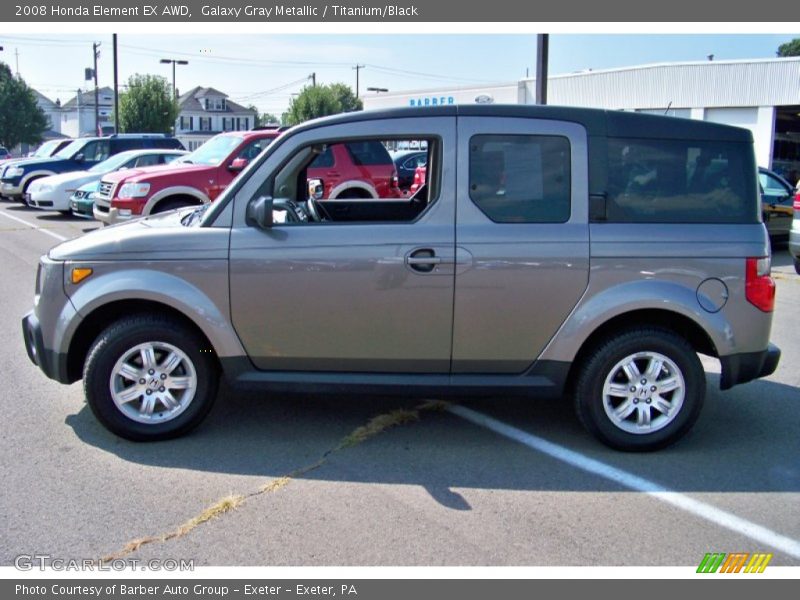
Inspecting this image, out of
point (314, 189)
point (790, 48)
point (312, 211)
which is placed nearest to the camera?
point (312, 211)

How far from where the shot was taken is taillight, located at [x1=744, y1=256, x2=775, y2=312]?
4.61 meters

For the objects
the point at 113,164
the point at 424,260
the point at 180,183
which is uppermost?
the point at 113,164

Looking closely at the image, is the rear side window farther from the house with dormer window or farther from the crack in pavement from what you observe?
the house with dormer window

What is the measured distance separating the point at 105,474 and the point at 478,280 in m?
2.44

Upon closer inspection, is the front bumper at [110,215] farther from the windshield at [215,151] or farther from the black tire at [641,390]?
the black tire at [641,390]

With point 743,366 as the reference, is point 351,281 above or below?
above

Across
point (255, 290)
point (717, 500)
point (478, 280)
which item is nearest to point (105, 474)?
point (255, 290)

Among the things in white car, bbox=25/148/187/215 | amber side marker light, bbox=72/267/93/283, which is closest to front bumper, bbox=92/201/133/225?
white car, bbox=25/148/187/215

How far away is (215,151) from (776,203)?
32.4 ft

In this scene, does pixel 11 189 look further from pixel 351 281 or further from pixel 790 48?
pixel 790 48

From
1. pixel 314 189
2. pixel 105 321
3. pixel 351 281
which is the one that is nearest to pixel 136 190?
pixel 314 189

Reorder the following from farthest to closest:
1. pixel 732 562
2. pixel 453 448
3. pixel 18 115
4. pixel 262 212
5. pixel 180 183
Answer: pixel 18 115 → pixel 180 183 → pixel 453 448 → pixel 262 212 → pixel 732 562

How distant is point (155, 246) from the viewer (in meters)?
4.64
